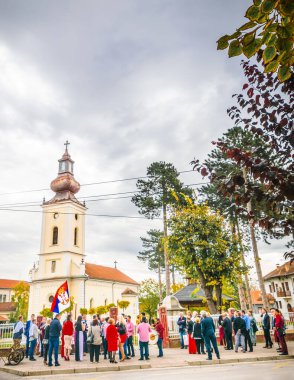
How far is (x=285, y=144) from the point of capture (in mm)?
5445

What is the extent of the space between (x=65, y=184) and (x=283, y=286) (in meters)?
36.7

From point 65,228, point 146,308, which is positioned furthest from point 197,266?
point 146,308

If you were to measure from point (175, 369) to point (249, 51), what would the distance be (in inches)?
439

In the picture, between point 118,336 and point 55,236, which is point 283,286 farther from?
point 118,336

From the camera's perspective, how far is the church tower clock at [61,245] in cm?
3994

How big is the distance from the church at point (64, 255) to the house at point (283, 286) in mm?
27105

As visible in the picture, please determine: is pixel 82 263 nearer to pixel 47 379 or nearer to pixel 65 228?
pixel 65 228

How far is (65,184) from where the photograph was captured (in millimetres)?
43156

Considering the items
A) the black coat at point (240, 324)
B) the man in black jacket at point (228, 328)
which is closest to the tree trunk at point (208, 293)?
the man in black jacket at point (228, 328)

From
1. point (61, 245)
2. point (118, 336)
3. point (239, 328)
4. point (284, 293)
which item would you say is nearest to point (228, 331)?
point (239, 328)

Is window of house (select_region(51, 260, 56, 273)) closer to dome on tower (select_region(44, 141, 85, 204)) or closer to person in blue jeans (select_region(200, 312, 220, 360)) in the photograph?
dome on tower (select_region(44, 141, 85, 204))

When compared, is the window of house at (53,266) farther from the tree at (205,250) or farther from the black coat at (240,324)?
the black coat at (240,324)

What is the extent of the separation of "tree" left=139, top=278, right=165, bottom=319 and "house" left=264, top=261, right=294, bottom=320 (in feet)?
74.5

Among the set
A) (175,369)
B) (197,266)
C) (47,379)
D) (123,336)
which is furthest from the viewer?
(197,266)
